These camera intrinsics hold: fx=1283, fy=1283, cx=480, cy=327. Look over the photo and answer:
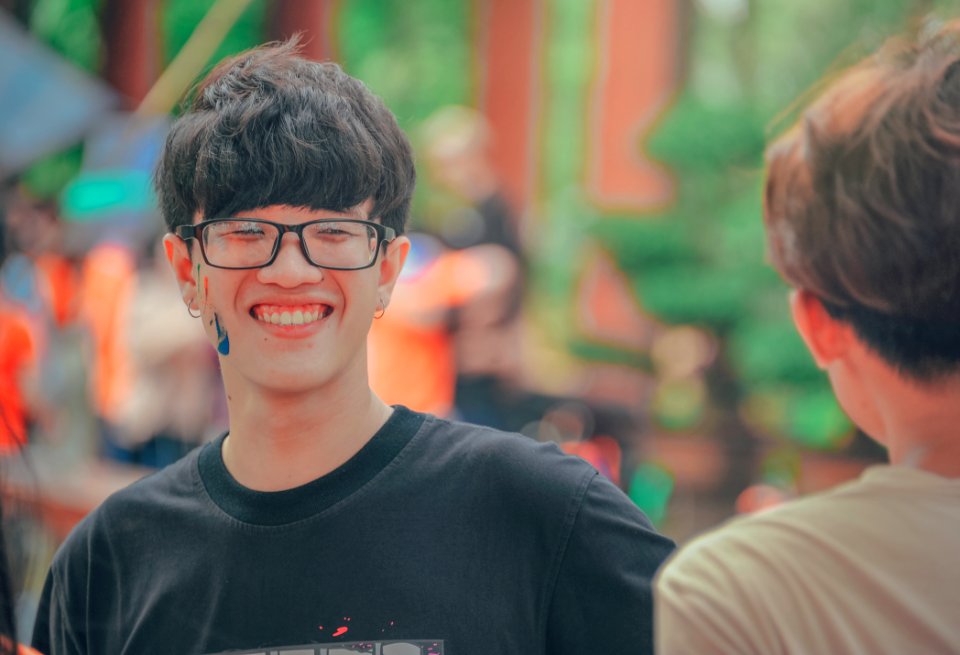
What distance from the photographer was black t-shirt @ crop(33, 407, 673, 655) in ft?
5.55

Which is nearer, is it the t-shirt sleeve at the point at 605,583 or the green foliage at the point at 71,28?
the t-shirt sleeve at the point at 605,583

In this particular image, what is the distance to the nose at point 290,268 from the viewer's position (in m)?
1.77

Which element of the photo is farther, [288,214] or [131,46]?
[131,46]

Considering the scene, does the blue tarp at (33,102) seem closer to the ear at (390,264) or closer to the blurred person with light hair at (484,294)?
the blurred person with light hair at (484,294)

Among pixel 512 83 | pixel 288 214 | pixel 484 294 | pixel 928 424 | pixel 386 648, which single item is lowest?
pixel 484 294

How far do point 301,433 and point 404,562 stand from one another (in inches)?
10.3

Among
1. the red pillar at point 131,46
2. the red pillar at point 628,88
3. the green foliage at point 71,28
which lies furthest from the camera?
the red pillar at point 131,46

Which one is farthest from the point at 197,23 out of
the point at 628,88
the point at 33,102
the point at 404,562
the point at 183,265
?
the point at 404,562

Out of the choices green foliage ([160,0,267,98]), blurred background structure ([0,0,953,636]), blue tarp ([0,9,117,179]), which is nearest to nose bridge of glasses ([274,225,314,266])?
blurred background structure ([0,0,953,636])

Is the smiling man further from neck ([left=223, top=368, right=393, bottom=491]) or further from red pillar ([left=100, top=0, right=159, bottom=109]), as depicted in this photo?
red pillar ([left=100, top=0, right=159, bottom=109])

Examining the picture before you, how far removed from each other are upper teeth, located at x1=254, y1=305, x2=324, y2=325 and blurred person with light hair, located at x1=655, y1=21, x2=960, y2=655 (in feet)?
2.39

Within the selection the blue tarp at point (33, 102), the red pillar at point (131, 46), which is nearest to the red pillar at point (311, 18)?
the red pillar at point (131, 46)

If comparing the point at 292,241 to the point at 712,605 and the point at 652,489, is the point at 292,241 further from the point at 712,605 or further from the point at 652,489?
the point at 652,489

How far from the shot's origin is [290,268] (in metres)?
1.77
